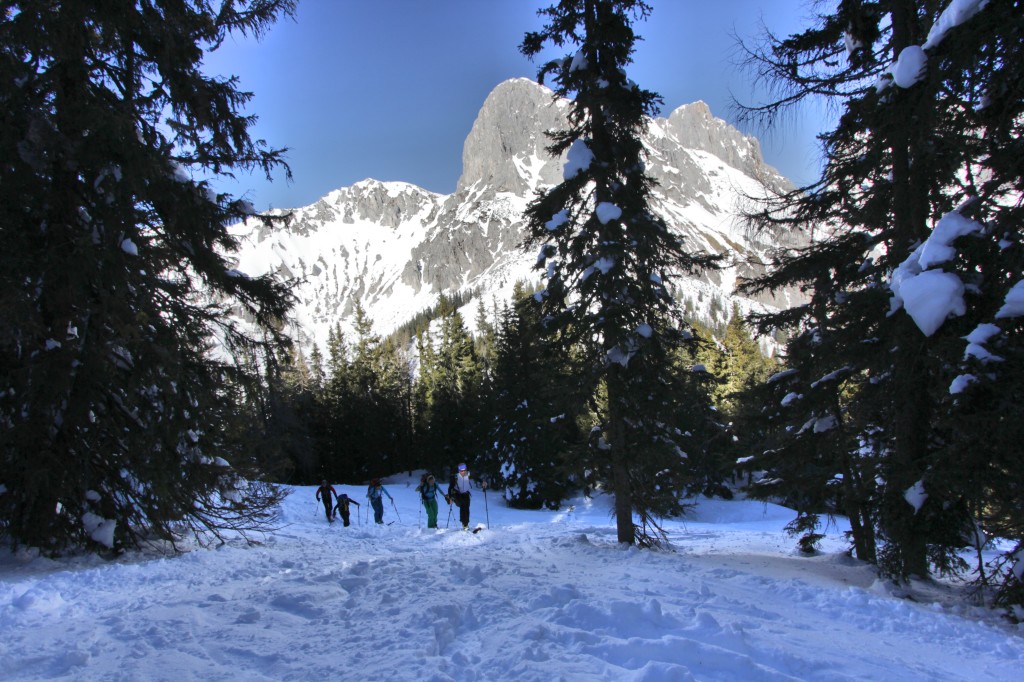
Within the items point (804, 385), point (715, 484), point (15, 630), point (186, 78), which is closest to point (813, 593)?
point (804, 385)

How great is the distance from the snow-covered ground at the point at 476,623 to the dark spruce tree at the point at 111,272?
1066mm

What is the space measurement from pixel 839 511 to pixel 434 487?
10.3 metres

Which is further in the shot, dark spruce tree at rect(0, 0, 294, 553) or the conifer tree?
the conifer tree

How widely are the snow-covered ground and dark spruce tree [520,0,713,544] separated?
3.07 metres

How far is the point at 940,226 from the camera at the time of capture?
5.77 metres

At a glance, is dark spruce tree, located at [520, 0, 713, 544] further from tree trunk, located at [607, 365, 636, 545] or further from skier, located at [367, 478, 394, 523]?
skier, located at [367, 478, 394, 523]

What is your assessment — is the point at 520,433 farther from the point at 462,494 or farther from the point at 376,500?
the point at 462,494

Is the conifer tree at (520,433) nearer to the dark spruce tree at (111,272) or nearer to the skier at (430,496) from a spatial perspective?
the skier at (430,496)

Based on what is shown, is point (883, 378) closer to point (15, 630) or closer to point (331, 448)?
point (15, 630)

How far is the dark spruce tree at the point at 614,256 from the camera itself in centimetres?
1034

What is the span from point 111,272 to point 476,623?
20.2 ft

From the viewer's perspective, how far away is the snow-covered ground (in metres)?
3.80

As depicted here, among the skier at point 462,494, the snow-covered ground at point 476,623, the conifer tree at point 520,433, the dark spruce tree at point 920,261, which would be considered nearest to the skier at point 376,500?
the skier at point 462,494

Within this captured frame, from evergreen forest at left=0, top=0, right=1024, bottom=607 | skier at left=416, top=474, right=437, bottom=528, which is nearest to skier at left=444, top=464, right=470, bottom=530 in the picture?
skier at left=416, top=474, right=437, bottom=528
